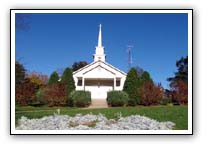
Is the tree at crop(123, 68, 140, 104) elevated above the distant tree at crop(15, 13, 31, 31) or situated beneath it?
situated beneath

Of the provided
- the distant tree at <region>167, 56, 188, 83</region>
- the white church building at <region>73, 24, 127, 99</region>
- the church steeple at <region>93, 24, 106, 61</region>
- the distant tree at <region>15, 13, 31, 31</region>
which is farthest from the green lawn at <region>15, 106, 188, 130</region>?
the distant tree at <region>15, 13, 31, 31</region>

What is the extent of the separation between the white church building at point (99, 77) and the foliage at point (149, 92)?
204 millimetres

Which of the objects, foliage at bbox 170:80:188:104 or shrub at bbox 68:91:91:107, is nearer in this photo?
foliage at bbox 170:80:188:104

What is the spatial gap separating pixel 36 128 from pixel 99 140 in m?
0.61

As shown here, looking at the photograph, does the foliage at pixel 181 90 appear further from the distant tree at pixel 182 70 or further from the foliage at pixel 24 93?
the foliage at pixel 24 93

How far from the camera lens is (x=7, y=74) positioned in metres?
Result: 8.77

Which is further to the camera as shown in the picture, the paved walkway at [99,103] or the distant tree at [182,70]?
the paved walkway at [99,103]

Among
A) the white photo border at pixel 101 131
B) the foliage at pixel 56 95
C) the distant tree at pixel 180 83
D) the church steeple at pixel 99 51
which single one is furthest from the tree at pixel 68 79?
the distant tree at pixel 180 83

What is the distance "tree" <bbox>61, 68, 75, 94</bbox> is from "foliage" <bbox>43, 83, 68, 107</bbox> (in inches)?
1.4

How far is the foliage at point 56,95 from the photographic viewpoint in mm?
8844

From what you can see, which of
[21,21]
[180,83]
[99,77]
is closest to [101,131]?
[99,77]

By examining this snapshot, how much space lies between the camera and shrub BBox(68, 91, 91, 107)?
29.1 feet

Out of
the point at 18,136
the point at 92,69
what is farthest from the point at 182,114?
the point at 18,136

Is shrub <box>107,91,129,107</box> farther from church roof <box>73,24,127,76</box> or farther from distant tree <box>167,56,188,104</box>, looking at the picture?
distant tree <box>167,56,188,104</box>
